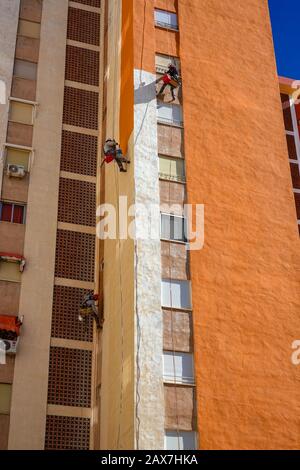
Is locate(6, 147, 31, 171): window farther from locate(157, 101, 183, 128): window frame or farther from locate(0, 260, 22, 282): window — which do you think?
locate(157, 101, 183, 128): window frame

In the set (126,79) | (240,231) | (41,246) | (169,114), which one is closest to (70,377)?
(41,246)

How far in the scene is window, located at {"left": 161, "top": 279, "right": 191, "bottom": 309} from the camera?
2141 cm

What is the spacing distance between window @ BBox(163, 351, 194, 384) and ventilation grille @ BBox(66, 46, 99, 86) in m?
13.9

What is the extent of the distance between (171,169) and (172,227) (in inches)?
91.4

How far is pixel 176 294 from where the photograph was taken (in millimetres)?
21625

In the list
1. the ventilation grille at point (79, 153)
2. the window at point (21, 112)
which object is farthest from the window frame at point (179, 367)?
the window at point (21, 112)

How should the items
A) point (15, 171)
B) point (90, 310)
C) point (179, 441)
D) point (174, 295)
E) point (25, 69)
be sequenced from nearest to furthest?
point (179, 441)
point (174, 295)
point (90, 310)
point (15, 171)
point (25, 69)

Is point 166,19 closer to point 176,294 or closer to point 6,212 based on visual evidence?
point 6,212

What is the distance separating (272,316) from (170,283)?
3.57 meters

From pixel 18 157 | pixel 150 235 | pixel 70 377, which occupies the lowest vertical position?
pixel 70 377

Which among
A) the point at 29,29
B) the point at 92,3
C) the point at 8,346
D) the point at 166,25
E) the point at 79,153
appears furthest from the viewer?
the point at 92,3

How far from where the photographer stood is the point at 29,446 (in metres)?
22.0

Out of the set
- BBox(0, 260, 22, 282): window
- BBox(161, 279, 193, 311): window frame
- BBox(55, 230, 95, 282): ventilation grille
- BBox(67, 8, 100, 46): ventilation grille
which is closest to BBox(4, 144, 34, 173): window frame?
BBox(55, 230, 95, 282): ventilation grille

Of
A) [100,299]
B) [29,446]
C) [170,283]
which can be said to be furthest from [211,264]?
[29,446]
